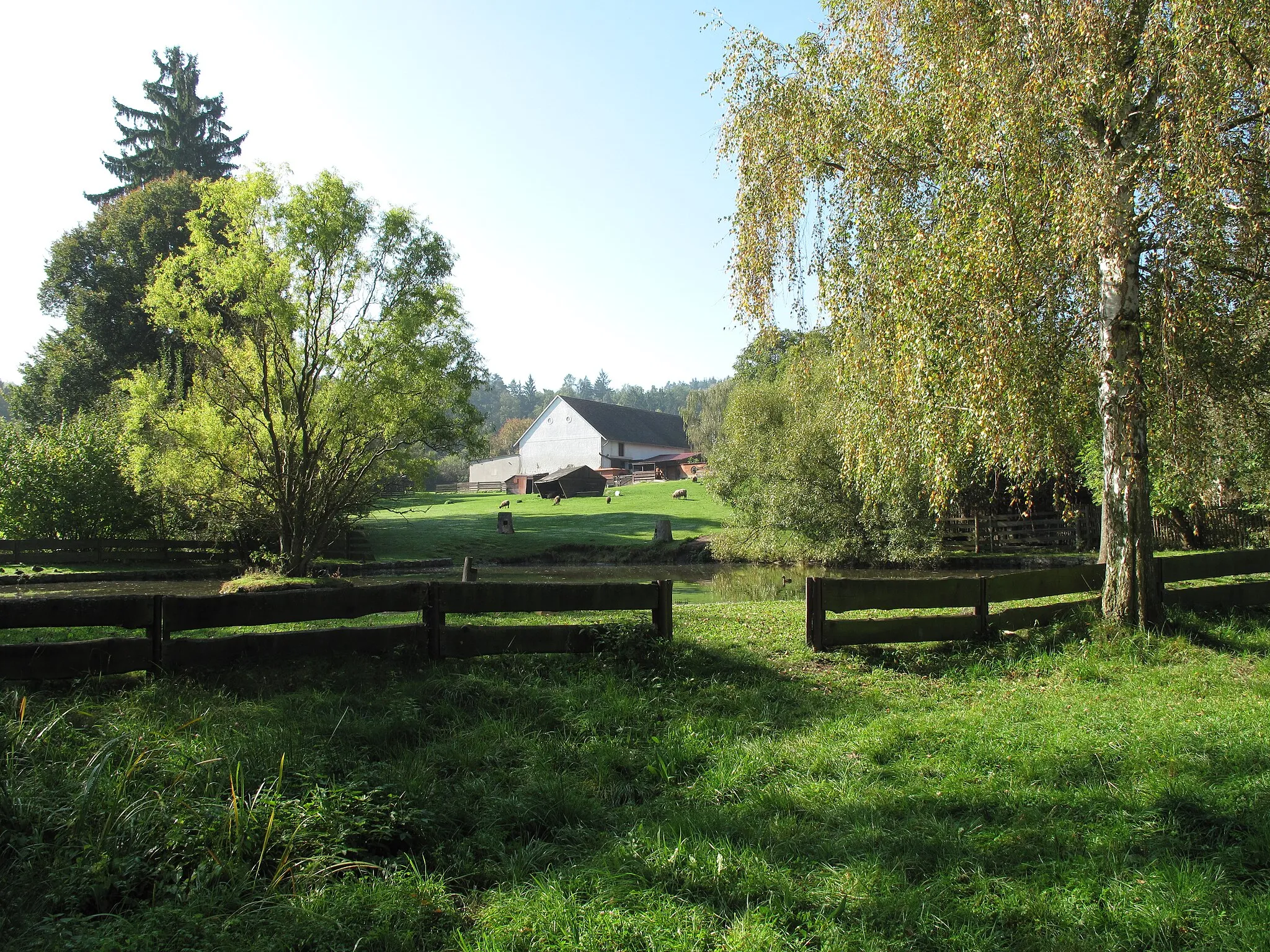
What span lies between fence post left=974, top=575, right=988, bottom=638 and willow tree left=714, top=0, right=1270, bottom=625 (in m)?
1.18

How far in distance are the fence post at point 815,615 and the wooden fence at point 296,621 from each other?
58.2 inches

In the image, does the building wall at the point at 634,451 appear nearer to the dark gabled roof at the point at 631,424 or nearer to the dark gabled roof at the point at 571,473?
the dark gabled roof at the point at 631,424

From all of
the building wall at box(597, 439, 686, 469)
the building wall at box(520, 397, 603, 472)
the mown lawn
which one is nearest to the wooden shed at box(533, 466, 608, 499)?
the building wall at box(597, 439, 686, 469)

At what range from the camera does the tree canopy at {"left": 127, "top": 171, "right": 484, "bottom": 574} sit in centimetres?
1844

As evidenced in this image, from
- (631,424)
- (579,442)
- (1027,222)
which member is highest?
(631,424)

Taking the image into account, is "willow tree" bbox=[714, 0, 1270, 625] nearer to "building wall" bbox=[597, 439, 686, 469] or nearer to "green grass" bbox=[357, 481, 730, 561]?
"green grass" bbox=[357, 481, 730, 561]

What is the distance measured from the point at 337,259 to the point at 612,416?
→ 203 feet

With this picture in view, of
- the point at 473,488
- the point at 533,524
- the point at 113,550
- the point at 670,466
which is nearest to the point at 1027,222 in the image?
the point at 113,550

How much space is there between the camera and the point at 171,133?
4362 centimetres

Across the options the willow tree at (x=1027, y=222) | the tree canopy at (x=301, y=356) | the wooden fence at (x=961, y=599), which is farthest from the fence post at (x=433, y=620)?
the tree canopy at (x=301, y=356)

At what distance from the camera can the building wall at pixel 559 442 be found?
3049 inches


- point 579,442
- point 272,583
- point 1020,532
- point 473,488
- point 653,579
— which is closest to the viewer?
point 272,583

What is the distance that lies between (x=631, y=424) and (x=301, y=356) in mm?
63545

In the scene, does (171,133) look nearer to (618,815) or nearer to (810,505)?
(810,505)
